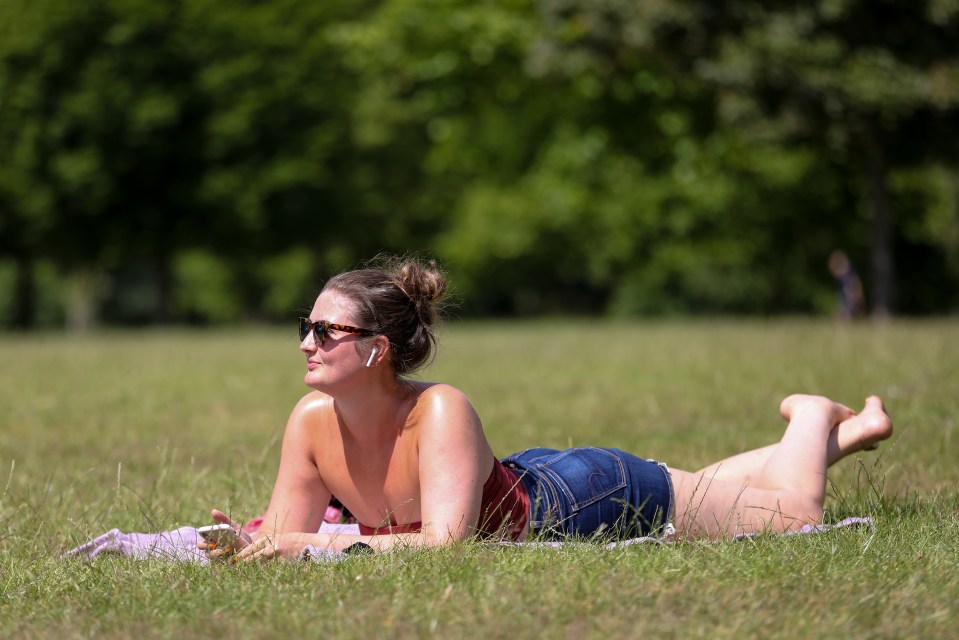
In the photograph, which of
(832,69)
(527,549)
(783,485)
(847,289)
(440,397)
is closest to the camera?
(527,549)

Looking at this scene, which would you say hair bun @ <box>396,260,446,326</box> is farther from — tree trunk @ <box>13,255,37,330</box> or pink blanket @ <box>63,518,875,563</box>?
tree trunk @ <box>13,255,37,330</box>

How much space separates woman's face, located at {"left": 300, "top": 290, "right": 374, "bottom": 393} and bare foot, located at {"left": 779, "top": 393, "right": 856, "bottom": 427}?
195 centimetres

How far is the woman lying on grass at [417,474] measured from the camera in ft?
13.9

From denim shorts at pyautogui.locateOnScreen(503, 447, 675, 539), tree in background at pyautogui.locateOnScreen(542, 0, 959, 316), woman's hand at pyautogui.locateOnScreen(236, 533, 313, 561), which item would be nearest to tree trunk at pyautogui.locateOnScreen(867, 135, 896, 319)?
tree in background at pyautogui.locateOnScreen(542, 0, 959, 316)

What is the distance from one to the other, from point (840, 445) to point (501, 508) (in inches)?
64.3

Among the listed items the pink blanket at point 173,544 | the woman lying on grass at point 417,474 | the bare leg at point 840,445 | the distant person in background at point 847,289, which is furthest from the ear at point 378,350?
the distant person in background at point 847,289

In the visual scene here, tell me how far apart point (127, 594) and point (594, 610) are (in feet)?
4.80

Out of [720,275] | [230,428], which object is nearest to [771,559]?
[230,428]

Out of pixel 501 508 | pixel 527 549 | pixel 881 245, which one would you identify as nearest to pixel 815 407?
pixel 501 508

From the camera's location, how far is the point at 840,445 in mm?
5199

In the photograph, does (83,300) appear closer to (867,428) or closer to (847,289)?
(847,289)

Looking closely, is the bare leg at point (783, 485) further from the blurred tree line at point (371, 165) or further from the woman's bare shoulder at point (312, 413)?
the blurred tree line at point (371, 165)

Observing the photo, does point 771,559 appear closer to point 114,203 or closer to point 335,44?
point 114,203

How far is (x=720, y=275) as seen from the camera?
40500 millimetres
